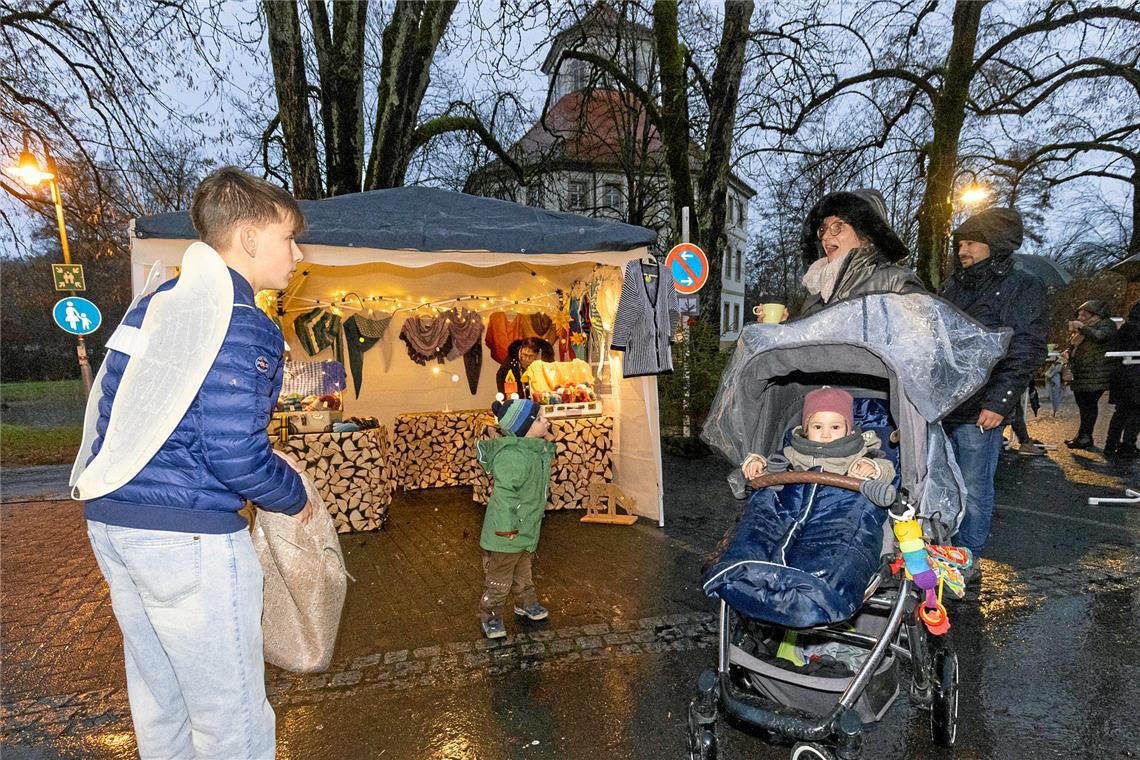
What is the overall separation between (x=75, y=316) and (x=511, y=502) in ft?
34.2

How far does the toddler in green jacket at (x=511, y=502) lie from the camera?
12.4ft

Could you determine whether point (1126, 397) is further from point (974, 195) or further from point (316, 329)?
point (316, 329)

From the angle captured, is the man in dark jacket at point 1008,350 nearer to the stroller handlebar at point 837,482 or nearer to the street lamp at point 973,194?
the stroller handlebar at point 837,482

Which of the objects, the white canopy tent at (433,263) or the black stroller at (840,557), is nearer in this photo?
the black stroller at (840,557)

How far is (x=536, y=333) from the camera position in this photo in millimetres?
8383

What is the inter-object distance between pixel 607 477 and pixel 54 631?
471 cm

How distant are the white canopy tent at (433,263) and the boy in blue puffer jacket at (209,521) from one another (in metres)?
3.20

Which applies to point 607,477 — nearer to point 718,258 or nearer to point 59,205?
point 718,258

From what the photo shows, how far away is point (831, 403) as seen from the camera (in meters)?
2.79

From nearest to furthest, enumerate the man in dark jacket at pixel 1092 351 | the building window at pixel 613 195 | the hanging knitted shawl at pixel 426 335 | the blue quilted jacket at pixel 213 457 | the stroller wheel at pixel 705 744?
the blue quilted jacket at pixel 213 457 → the stroller wheel at pixel 705 744 → the hanging knitted shawl at pixel 426 335 → the man in dark jacket at pixel 1092 351 → the building window at pixel 613 195

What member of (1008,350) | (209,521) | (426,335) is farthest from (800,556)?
(426,335)

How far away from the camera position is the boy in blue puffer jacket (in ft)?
5.22

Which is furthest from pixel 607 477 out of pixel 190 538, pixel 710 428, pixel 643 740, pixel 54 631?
pixel 190 538

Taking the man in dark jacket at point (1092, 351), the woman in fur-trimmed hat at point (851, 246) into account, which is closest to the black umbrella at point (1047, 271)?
the man in dark jacket at point (1092, 351)
